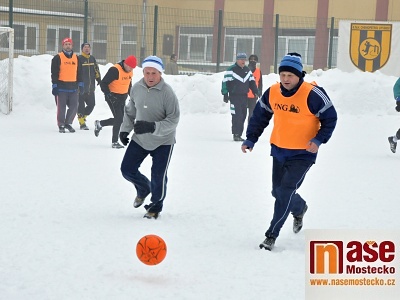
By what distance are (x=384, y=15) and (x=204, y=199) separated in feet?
87.5

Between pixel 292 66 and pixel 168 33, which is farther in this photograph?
pixel 168 33

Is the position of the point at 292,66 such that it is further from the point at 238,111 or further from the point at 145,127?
the point at 238,111

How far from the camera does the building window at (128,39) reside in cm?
2508

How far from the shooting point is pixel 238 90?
15930 millimetres

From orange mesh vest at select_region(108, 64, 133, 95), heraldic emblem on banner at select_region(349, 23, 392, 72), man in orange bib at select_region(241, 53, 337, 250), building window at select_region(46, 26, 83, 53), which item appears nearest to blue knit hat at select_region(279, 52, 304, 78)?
man in orange bib at select_region(241, 53, 337, 250)

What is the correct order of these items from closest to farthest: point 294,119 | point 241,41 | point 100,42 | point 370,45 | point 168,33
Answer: point 294,119
point 370,45
point 168,33
point 100,42
point 241,41

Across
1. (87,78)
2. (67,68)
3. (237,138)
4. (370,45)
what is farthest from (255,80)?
(370,45)

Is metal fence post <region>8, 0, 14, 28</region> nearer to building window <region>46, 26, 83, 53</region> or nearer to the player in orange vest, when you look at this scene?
building window <region>46, 26, 83, 53</region>

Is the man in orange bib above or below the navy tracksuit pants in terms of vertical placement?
above

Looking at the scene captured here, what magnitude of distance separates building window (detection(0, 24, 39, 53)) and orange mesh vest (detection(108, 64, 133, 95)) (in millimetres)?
10139

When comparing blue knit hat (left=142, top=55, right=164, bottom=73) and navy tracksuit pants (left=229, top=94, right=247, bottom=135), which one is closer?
blue knit hat (left=142, top=55, right=164, bottom=73)

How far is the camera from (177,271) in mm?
5930

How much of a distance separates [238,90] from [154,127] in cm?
832

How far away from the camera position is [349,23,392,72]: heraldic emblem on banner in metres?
24.1
